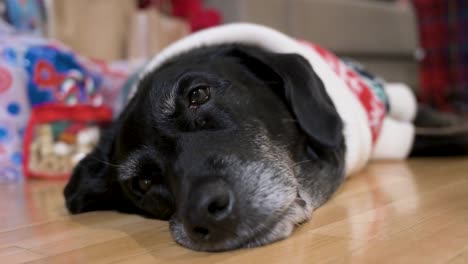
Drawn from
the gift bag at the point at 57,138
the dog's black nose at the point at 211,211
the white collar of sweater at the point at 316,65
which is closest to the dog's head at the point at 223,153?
the dog's black nose at the point at 211,211

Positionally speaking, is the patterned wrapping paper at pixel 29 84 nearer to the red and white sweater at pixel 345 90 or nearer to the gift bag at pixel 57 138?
the gift bag at pixel 57 138

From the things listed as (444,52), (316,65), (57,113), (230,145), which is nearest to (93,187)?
(230,145)

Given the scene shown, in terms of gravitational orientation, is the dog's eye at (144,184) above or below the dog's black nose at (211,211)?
below

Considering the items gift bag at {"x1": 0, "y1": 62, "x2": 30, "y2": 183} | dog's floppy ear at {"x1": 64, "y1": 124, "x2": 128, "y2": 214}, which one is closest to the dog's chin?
dog's floppy ear at {"x1": 64, "y1": 124, "x2": 128, "y2": 214}

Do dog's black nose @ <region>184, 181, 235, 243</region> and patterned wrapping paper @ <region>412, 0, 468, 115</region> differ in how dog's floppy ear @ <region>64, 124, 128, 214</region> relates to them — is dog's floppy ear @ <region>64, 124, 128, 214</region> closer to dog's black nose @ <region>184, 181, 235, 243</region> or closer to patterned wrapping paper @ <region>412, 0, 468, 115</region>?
dog's black nose @ <region>184, 181, 235, 243</region>

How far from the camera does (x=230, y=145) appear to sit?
1.49 meters

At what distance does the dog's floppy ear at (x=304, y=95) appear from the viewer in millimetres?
1809

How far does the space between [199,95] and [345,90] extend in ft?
2.67

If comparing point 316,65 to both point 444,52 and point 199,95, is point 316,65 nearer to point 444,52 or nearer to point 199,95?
point 199,95

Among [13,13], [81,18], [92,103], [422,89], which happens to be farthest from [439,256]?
[422,89]

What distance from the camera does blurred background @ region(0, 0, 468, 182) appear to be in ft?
9.75

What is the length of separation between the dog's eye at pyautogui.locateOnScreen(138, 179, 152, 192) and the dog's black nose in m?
0.42

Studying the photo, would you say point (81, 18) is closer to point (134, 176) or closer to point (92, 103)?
point (92, 103)

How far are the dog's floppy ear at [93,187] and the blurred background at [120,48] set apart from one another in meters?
1.03
